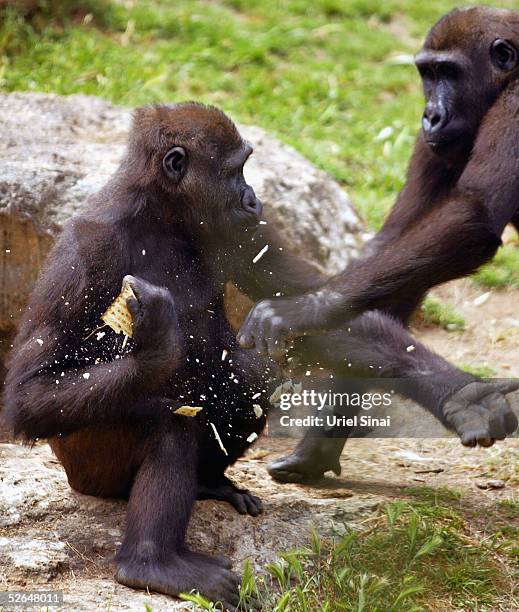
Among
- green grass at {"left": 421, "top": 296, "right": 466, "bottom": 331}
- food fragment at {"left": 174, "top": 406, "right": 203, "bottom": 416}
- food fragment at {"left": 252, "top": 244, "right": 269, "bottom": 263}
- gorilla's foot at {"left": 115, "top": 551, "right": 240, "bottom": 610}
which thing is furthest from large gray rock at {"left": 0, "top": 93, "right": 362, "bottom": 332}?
gorilla's foot at {"left": 115, "top": 551, "right": 240, "bottom": 610}

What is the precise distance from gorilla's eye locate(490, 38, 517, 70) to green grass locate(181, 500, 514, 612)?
7.18ft

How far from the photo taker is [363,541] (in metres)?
4.25

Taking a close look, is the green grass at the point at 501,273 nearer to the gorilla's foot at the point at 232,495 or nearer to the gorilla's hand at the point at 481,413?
the gorilla's hand at the point at 481,413

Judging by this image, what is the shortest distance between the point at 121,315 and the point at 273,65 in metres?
6.46

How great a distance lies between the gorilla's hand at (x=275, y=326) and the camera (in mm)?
4156

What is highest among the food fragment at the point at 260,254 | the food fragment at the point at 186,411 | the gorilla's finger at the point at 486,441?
the food fragment at the point at 260,254

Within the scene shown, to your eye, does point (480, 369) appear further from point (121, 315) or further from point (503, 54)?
point (121, 315)

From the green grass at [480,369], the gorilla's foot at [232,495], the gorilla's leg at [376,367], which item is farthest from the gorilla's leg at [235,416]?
the green grass at [480,369]

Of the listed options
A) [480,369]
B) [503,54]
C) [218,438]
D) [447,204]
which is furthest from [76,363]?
[480,369]

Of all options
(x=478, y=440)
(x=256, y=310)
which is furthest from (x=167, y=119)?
(x=478, y=440)

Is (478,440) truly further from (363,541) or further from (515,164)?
(515,164)

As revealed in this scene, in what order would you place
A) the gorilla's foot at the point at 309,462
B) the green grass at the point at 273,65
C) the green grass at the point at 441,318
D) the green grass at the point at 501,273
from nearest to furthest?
the gorilla's foot at the point at 309,462, the green grass at the point at 441,318, the green grass at the point at 501,273, the green grass at the point at 273,65

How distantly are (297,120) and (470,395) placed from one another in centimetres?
512

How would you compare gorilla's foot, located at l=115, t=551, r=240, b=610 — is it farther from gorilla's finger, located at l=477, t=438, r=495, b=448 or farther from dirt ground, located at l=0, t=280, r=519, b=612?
gorilla's finger, located at l=477, t=438, r=495, b=448
